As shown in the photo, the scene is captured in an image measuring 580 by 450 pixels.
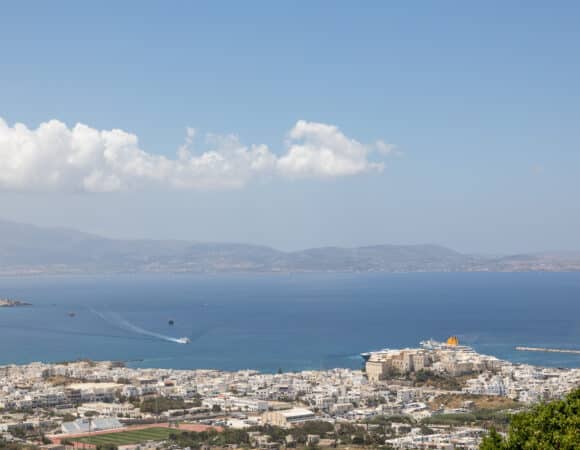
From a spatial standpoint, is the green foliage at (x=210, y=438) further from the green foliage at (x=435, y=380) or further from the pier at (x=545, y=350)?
the pier at (x=545, y=350)

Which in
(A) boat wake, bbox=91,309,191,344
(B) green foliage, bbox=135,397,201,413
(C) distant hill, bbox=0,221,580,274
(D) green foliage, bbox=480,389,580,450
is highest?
(C) distant hill, bbox=0,221,580,274

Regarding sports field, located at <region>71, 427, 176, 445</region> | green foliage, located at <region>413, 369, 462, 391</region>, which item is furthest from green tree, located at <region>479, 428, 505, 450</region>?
green foliage, located at <region>413, 369, 462, 391</region>

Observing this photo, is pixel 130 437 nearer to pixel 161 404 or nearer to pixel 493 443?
pixel 161 404

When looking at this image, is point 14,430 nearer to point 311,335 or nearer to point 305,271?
point 311,335

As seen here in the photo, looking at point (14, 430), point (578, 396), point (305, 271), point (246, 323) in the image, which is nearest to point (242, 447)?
point (14, 430)

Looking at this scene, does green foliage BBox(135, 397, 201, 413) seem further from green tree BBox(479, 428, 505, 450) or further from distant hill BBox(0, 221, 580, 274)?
distant hill BBox(0, 221, 580, 274)
